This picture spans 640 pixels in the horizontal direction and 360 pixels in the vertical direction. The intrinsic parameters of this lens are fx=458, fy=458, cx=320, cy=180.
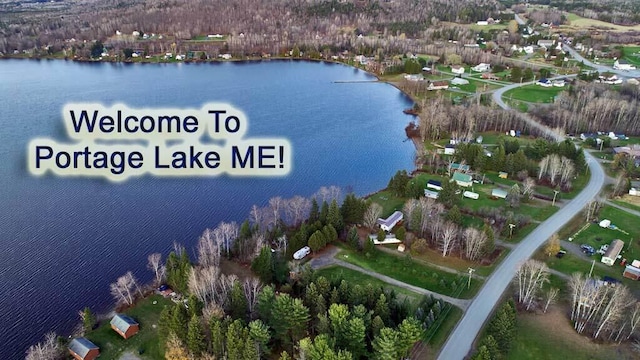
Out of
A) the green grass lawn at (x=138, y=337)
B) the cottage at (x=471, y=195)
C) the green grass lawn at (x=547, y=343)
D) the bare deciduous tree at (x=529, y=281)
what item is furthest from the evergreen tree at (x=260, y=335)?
the cottage at (x=471, y=195)

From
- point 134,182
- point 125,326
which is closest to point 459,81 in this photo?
point 134,182

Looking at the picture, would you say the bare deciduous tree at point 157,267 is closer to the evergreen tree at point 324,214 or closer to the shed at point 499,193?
the evergreen tree at point 324,214

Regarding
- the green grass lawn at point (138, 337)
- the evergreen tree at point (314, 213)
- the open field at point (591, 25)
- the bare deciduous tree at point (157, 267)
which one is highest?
the open field at point (591, 25)

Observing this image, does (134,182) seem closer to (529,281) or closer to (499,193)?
(499,193)

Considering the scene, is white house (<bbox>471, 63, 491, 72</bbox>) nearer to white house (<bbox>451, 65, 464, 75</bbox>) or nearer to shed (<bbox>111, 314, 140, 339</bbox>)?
white house (<bbox>451, 65, 464, 75</bbox>)

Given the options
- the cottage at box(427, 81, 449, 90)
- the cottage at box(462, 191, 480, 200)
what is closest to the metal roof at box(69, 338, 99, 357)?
the cottage at box(462, 191, 480, 200)
